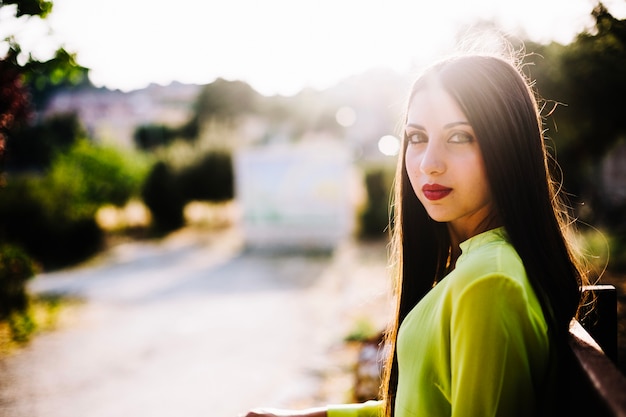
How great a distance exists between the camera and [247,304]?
775 cm

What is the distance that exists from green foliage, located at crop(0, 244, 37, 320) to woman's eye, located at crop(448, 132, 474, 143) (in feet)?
25.5

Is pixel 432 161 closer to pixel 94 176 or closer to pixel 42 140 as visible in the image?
pixel 94 176

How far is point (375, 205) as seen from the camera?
44.4 ft

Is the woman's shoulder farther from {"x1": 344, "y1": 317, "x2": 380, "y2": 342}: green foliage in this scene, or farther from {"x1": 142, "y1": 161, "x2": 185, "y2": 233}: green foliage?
{"x1": 142, "y1": 161, "x2": 185, "y2": 233}: green foliage

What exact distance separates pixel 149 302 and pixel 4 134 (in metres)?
5.14

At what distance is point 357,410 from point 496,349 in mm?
785

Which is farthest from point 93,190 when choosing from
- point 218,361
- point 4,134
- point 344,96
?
point 344,96

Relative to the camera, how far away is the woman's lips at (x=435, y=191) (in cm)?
135

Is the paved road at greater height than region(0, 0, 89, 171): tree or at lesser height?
lesser

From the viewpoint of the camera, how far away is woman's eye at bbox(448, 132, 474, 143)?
4.28 ft

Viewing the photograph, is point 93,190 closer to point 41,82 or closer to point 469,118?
point 41,82

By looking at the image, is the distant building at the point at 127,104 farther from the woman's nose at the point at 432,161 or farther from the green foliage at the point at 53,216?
the woman's nose at the point at 432,161

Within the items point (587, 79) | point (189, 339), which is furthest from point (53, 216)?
point (587, 79)

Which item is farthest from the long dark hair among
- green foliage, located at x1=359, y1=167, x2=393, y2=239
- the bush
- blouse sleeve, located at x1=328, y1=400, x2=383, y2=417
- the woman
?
green foliage, located at x1=359, y1=167, x2=393, y2=239
